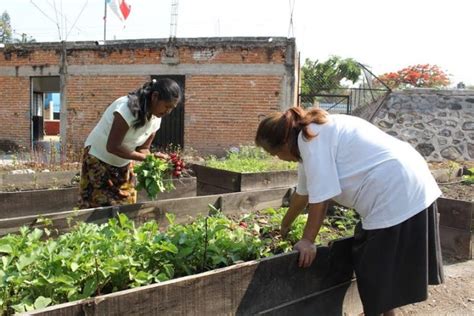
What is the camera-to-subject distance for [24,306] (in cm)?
197

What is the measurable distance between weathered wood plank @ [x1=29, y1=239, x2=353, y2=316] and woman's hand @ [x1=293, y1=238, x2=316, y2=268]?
0.05 meters

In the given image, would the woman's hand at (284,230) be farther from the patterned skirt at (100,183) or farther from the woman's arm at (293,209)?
the patterned skirt at (100,183)

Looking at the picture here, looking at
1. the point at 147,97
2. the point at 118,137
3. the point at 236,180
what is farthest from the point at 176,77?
the point at 118,137

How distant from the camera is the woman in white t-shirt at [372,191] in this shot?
2.54 m

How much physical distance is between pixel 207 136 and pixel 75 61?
5195 mm

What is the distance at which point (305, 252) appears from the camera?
2.74m

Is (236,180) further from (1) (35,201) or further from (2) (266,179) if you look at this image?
(1) (35,201)

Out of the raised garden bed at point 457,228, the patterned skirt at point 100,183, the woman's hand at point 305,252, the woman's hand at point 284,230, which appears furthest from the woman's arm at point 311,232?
the raised garden bed at point 457,228

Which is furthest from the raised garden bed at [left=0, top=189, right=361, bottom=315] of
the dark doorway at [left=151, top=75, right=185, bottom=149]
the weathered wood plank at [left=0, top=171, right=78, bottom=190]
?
the dark doorway at [left=151, top=75, right=185, bottom=149]

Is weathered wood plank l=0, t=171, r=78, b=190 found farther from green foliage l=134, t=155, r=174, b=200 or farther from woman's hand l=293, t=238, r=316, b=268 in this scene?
woman's hand l=293, t=238, r=316, b=268

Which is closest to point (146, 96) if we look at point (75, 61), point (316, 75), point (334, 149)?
point (334, 149)

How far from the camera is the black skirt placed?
2660 millimetres

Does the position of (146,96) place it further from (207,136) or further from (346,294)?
(207,136)

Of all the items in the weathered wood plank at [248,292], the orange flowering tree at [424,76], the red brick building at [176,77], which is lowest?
the weathered wood plank at [248,292]
